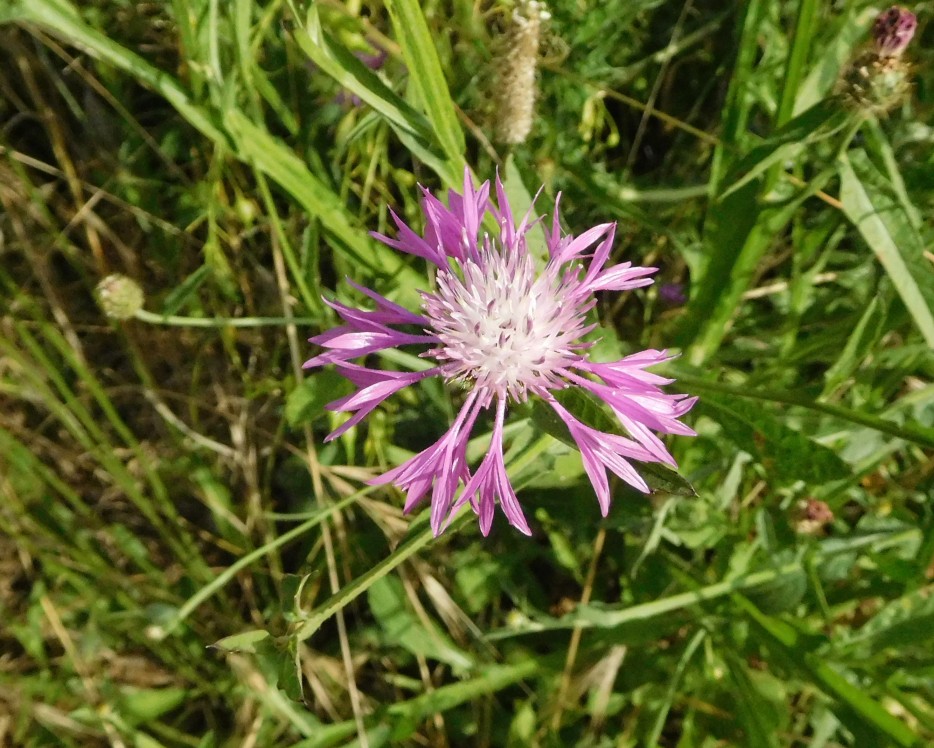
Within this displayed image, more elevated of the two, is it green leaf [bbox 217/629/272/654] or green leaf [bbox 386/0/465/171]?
green leaf [bbox 386/0/465/171]

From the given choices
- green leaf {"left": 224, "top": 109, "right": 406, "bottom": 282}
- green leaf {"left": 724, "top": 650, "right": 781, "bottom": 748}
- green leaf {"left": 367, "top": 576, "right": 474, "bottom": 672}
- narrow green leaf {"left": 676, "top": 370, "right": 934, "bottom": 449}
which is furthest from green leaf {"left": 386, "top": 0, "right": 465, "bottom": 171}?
green leaf {"left": 724, "top": 650, "right": 781, "bottom": 748}

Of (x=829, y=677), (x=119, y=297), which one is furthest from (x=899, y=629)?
(x=119, y=297)

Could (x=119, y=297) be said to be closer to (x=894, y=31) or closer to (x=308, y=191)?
(x=308, y=191)

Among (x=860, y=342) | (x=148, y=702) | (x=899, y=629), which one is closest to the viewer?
(x=860, y=342)

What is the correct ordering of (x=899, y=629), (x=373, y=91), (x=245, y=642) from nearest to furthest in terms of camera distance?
(x=245, y=642)
(x=373, y=91)
(x=899, y=629)

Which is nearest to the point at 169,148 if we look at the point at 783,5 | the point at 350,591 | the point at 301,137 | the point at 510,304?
the point at 301,137

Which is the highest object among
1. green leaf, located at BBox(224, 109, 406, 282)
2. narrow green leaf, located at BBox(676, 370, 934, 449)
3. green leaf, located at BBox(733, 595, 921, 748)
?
green leaf, located at BBox(224, 109, 406, 282)

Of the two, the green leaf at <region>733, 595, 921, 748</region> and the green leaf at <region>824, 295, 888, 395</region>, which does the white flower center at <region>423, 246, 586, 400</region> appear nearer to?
the green leaf at <region>824, 295, 888, 395</region>

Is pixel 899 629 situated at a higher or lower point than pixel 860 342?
lower
